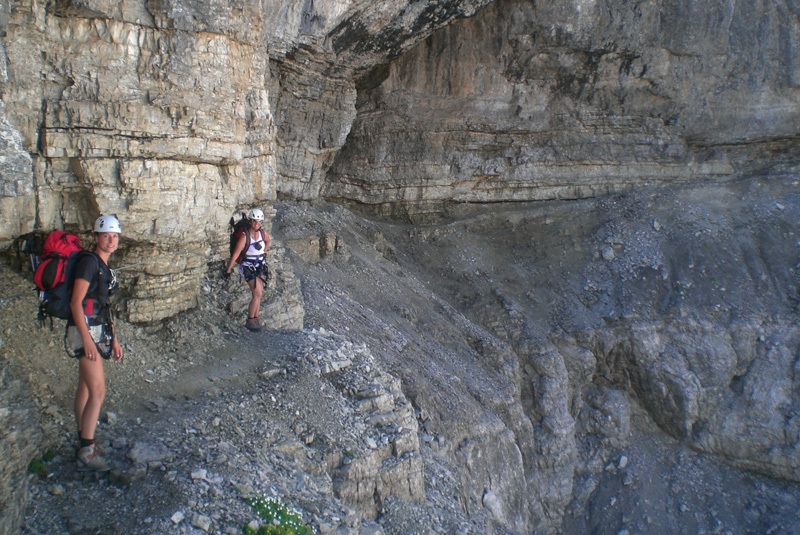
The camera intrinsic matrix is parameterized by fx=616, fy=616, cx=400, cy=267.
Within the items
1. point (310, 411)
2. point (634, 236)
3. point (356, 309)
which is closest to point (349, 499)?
point (310, 411)

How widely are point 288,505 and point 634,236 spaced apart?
13.6 metres

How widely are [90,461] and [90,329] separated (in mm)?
1180

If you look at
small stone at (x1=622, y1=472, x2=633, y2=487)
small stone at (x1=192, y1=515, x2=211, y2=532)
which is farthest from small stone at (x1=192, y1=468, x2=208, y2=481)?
small stone at (x1=622, y1=472, x2=633, y2=487)

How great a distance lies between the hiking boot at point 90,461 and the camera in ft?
18.1

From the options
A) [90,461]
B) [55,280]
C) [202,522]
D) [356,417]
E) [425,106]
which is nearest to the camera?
[202,522]

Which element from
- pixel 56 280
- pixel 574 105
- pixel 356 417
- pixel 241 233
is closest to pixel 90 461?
pixel 56 280

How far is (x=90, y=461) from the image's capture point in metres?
5.52

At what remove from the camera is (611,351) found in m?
15.0

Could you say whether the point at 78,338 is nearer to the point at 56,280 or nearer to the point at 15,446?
the point at 56,280

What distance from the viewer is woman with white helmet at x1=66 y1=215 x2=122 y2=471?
17.8ft

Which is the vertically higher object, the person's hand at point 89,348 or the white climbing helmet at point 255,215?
the white climbing helmet at point 255,215

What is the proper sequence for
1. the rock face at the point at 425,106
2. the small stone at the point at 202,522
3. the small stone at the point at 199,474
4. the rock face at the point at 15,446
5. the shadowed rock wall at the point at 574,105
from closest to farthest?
the rock face at the point at 15,446 → the small stone at the point at 202,522 → the small stone at the point at 199,474 → the rock face at the point at 425,106 → the shadowed rock wall at the point at 574,105

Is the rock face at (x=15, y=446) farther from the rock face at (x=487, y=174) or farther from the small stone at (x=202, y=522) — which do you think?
the rock face at (x=487, y=174)

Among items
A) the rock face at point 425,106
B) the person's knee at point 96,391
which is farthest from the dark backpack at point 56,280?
the rock face at point 425,106
